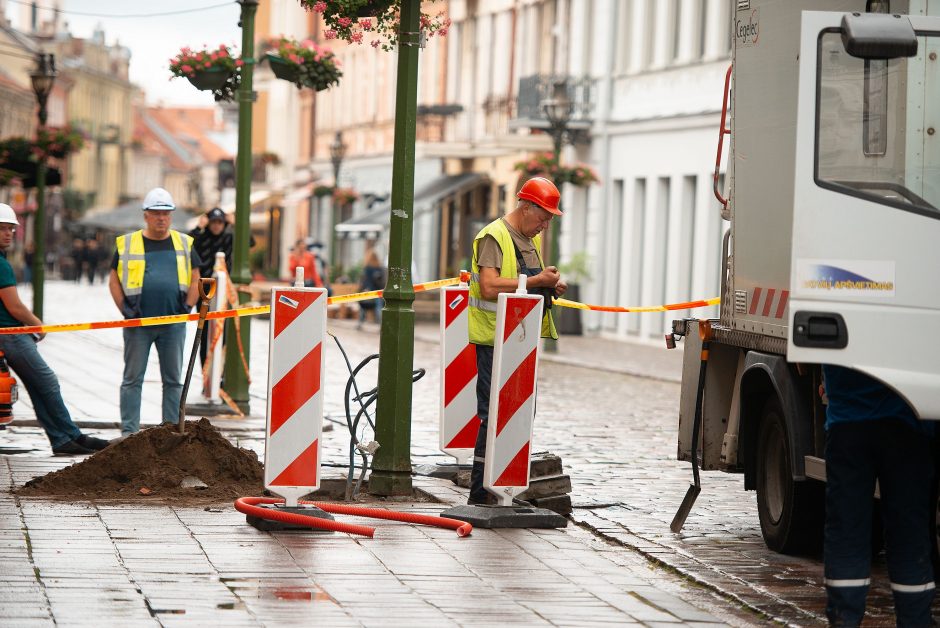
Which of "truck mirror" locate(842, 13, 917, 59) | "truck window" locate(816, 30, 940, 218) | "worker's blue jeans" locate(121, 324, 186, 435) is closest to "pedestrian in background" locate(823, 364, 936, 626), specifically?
"truck window" locate(816, 30, 940, 218)

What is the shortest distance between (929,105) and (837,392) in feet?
4.46

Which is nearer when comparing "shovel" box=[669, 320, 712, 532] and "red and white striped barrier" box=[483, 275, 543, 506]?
"red and white striped barrier" box=[483, 275, 543, 506]

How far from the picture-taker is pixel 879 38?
7.77 m

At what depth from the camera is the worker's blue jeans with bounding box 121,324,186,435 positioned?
44.6 ft

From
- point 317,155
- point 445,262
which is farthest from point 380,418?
point 317,155

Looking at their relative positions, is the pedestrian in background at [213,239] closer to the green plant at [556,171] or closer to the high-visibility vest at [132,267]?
the high-visibility vest at [132,267]

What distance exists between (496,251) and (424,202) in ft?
128

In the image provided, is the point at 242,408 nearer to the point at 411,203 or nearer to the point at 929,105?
the point at 411,203

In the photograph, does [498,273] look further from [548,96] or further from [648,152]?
[548,96]

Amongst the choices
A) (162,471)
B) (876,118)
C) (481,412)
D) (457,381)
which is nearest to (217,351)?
(457,381)

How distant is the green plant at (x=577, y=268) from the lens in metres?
38.6

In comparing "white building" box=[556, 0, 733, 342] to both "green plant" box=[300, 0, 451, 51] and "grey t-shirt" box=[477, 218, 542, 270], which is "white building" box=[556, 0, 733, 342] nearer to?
"green plant" box=[300, 0, 451, 51]

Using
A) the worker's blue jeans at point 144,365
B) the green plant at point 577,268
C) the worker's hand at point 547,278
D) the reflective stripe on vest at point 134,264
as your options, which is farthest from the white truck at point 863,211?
the green plant at point 577,268

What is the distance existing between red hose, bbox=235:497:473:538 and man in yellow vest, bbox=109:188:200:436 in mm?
3300
